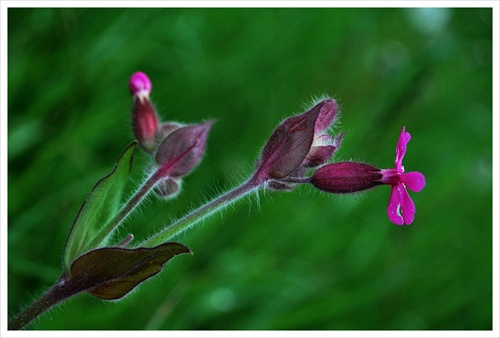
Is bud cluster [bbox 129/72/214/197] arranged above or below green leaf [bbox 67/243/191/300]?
above

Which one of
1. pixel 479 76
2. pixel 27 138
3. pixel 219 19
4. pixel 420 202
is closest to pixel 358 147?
pixel 420 202

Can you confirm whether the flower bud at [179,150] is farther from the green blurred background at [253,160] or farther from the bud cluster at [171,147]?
the green blurred background at [253,160]

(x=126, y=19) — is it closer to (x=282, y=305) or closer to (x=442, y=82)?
(x=282, y=305)

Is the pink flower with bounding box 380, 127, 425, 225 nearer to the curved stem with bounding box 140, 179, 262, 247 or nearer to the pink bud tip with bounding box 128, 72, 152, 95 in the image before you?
the curved stem with bounding box 140, 179, 262, 247

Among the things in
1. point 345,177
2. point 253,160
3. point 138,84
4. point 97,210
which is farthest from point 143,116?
point 253,160

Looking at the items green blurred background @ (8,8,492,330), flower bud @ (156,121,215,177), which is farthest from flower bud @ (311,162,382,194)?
green blurred background @ (8,8,492,330)

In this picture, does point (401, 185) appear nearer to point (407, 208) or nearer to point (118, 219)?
point (407, 208)
